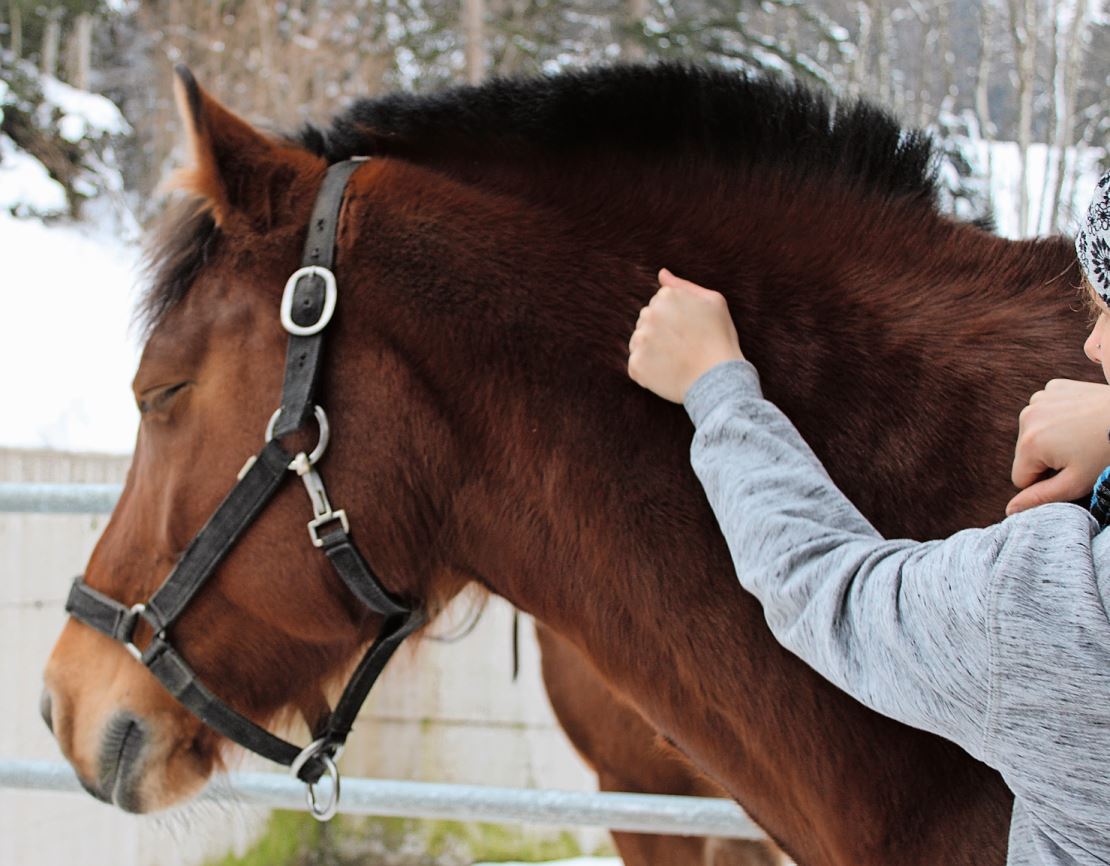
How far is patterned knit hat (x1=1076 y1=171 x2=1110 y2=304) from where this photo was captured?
950 millimetres

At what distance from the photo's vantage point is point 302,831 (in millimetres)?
5684

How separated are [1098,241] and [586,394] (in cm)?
70

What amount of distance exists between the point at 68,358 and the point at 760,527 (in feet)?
34.7

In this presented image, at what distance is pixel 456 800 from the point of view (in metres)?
2.48

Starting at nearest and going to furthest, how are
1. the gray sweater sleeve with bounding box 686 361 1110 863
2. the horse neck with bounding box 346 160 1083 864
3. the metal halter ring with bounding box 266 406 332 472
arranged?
the gray sweater sleeve with bounding box 686 361 1110 863
the horse neck with bounding box 346 160 1083 864
the metal halter ring with bounding box 266 406 332 472

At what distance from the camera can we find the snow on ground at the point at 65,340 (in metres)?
8.77

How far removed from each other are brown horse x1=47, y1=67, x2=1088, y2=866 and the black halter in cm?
3

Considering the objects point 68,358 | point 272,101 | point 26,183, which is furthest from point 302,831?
point 26,183

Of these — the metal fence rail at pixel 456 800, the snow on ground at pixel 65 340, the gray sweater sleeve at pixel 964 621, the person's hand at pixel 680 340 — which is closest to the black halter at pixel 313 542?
the person's hand at pixel 680 340

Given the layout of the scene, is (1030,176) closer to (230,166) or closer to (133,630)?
(230,166)

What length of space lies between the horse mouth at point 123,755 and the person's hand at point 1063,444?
137cm

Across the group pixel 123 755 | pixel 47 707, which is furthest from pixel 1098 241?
pixel 47 707

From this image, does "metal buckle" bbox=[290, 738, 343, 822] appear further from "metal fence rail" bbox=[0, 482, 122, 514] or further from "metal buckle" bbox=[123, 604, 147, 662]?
"metal fence rail" bbox=[0, 482, 122, 514]

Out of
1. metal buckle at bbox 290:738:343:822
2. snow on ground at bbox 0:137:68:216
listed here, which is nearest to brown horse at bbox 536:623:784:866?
metal buckle at bbox 290:738:343:822
